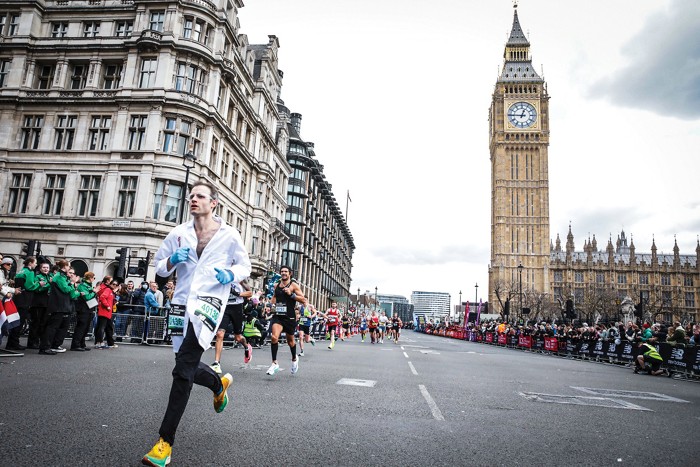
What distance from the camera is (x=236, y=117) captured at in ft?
126

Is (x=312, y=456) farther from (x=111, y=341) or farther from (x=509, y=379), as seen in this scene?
(x=111, y=341)

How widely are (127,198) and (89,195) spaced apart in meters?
3.00

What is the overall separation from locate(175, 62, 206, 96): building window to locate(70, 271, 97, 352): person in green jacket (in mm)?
22028

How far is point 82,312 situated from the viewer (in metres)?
12.0

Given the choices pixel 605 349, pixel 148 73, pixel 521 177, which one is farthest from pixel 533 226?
pixel 148 73

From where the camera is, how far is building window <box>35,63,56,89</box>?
34.2 m

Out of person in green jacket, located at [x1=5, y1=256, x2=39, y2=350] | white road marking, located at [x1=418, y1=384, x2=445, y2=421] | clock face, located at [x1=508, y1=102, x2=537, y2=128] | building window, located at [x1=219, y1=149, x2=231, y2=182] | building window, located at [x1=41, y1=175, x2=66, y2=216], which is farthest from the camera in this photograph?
clock face, located at [x1=508, y1=102, x2=537, y2=128]

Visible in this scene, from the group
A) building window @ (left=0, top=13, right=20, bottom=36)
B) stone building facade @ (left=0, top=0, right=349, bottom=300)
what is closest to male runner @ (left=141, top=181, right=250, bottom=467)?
stone building facade @ (left=0, top=0, right=349, bottom=300)

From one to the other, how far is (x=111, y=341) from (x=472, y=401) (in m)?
10.5

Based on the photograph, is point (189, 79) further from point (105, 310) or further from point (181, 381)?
point (181, 381)

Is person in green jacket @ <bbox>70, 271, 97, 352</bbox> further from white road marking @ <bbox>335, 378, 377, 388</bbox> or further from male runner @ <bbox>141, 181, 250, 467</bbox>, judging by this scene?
male runner @ <bbox>141, 181, 250, 467</bbox>

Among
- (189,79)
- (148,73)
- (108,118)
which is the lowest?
(108,118)

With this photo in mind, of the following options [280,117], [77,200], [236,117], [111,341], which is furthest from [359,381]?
[280,117]

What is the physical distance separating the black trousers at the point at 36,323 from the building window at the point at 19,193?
960 inches
